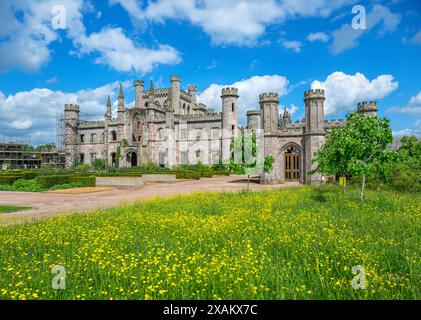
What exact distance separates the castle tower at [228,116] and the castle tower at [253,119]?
12.0ft

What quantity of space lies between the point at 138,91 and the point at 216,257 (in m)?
67.1

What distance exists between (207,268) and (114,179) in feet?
80.6

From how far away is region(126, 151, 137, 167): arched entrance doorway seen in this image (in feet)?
187

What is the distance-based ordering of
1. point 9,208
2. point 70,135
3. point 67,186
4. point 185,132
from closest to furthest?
1. point 9,208
2. point 67,186
3. point 185,132
4. point 70,135

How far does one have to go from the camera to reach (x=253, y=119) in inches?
2078

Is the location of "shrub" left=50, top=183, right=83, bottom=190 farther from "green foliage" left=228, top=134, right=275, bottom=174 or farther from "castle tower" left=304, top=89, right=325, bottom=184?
"castle tower" left=304, top=89, right=325, bottom=184

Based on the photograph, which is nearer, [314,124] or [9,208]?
[9,208]

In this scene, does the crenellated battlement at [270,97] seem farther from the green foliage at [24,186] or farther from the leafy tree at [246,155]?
the green foliage at [24,186]

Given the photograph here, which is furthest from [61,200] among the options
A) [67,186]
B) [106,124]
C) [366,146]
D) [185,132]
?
[106,124]

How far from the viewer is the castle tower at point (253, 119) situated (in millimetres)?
52406

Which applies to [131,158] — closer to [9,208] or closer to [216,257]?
[9,208]

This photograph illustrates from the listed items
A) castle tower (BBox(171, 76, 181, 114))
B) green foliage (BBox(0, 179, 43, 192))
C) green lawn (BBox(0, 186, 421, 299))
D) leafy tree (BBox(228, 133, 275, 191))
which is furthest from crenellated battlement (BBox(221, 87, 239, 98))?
green lawn (BBox(0, 186, 421, 299))
